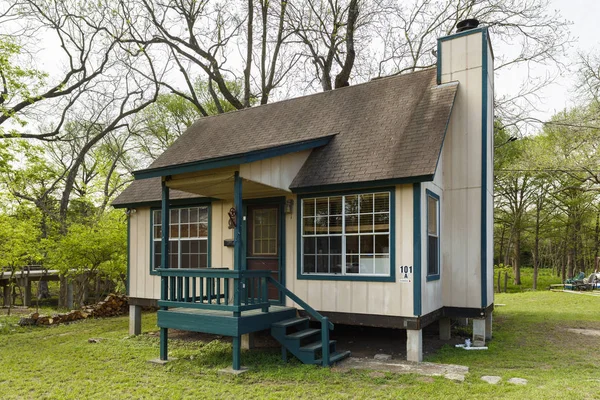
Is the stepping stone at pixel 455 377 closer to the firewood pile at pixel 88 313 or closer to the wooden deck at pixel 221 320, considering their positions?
the wooden deck at pixel 221 320

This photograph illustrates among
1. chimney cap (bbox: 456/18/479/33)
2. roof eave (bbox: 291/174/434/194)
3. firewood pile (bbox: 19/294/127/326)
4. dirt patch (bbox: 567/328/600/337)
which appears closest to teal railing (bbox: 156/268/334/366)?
roof eave (bbox: 291/174/434/194)

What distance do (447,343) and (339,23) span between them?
13069 mm

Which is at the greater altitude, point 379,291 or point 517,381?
point 379,291

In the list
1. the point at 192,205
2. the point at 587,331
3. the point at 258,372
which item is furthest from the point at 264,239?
the point at 587,331

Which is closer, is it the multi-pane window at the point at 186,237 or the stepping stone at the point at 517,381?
the stepping stone at the point at 517,381

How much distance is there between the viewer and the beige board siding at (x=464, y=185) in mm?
8102

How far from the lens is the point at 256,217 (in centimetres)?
898

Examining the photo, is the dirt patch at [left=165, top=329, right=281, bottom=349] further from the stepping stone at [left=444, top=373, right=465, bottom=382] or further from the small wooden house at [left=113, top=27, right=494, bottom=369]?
the stepping stone at [left=444, top=373, right=465, bottom=382]

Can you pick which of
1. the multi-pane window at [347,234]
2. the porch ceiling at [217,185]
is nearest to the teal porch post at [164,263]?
the porch ceiling at [217,185]

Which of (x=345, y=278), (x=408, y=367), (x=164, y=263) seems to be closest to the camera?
(x=408, y=367)

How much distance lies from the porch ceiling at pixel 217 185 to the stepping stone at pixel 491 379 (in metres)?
4.12

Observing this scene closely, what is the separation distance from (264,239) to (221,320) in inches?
96.4

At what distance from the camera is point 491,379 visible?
586 centimetres

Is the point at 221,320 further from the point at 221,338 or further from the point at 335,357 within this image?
the point at 221,338
